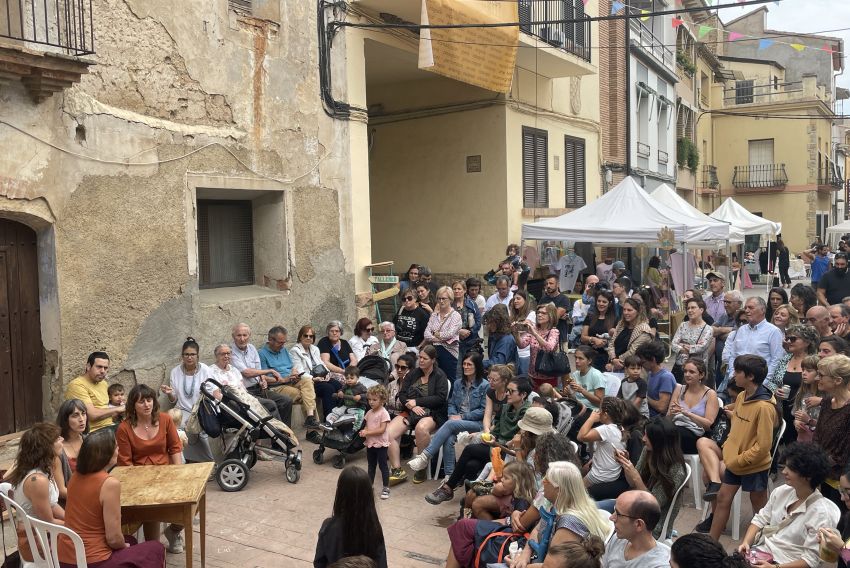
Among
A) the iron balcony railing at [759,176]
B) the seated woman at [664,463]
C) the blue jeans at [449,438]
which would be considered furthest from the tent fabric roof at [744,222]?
the iron balcony railing at [759,176]

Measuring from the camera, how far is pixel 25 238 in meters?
7.43

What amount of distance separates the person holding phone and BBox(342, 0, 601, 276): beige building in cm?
650

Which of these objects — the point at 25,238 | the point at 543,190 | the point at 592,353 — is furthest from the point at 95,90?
the point at 543,190

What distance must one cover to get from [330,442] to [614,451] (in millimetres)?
3264

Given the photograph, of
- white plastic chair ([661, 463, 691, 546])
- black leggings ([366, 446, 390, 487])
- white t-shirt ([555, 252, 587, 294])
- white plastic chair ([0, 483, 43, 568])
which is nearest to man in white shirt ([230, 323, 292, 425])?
black leggings ([366, 446, 390, 487])

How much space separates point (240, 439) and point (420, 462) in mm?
1785

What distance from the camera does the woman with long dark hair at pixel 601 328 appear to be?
345 inches

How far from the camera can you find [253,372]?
8547mm

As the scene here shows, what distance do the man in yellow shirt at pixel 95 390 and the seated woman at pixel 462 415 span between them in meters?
2.86

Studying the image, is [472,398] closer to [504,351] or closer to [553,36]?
[504,351]

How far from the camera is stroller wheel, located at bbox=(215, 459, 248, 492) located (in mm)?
7156

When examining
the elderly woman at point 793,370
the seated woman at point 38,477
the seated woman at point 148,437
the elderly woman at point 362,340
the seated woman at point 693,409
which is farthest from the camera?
the elderly woman at point 362,340

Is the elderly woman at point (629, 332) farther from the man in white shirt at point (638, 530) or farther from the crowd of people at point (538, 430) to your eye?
the man in white shirt at point (638, 530)

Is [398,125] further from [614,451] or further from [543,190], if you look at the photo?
[614,451]
